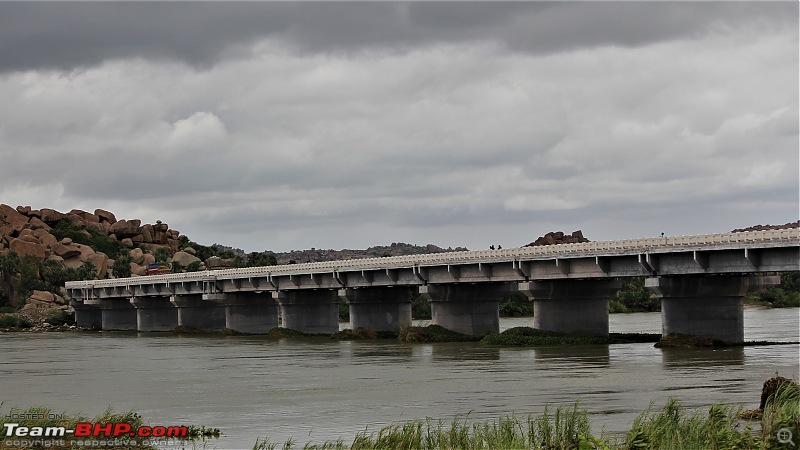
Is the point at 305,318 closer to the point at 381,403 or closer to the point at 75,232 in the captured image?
the point at 381,403

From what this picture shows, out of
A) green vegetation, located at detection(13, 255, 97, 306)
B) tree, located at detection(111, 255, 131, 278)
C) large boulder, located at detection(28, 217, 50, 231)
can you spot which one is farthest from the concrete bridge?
large boulder, located at detection(28, 217, 50, 231)

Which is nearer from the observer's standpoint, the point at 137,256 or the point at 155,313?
the point at 155,313

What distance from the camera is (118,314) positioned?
136m

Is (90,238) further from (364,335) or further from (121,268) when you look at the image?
(364,335)

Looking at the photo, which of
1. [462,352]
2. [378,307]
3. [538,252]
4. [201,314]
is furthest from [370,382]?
[201,314]

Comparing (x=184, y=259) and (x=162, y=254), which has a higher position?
(x=162, y=254)

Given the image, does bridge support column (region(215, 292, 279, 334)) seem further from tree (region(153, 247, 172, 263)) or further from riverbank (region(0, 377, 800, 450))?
riverbank (region(0, 377, 800, 450))

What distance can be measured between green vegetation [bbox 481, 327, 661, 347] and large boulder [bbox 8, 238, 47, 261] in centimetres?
→ 11105

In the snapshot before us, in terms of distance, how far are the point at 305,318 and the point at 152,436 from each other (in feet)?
226

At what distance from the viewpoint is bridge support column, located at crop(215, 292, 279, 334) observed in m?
107

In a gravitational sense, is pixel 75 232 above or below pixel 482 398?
above

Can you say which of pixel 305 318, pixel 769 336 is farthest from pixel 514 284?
pixel 305 318

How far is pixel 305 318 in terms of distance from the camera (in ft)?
324

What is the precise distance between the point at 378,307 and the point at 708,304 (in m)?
33.6
